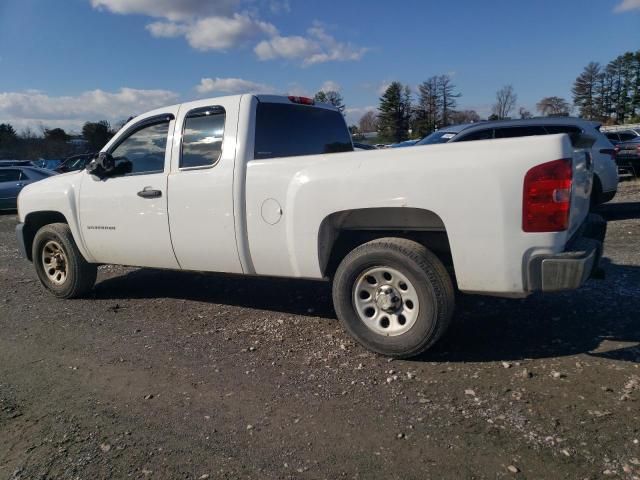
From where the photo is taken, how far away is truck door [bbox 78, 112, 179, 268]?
4809 mm

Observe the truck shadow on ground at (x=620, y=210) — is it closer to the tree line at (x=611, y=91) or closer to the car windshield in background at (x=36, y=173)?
the car windshield in background at (x=36, y=173)

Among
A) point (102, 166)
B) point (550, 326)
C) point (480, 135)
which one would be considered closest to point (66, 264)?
point (102, 166)

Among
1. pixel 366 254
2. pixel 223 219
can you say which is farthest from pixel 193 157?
pixel 366 254

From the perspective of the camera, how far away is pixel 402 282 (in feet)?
12.3

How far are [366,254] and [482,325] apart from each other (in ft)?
4.64

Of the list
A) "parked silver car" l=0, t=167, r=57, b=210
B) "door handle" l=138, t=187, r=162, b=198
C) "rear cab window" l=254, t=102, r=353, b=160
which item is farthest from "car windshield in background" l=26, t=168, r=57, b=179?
"rear cab window" l=254, t=102, r=353, b=160

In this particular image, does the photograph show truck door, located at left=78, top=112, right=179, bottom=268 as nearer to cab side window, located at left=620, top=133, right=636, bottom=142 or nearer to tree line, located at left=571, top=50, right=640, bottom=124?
cab side window, located at left=620, top=133, right=636, bottom=142

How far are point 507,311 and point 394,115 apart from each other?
174ft

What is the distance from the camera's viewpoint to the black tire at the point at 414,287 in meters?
3.56

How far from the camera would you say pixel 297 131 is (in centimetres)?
493

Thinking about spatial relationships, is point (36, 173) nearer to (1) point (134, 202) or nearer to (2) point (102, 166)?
(2) point (102, 166)

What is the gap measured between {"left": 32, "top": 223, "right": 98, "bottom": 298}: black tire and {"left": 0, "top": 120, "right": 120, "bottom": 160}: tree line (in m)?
41.8

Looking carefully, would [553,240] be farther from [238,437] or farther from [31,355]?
[31,355]

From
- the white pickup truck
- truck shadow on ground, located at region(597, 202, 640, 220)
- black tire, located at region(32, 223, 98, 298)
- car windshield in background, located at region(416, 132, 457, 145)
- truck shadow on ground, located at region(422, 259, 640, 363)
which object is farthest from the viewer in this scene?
car windshield in background, located at region(416, 132, 457, 145)
